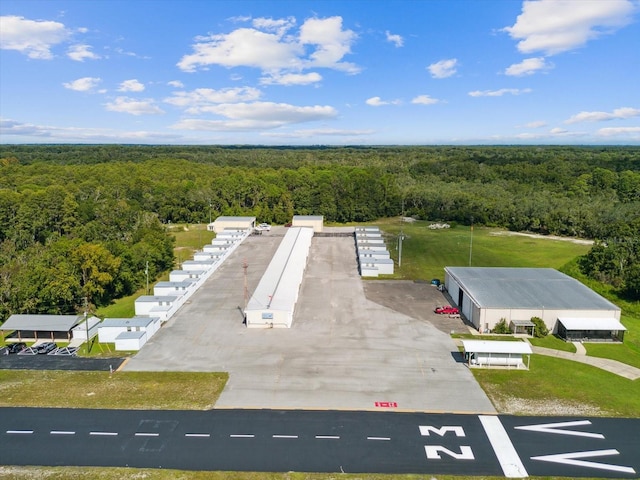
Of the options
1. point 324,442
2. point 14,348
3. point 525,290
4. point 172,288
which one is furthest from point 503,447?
point 14,348

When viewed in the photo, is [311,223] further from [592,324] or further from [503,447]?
[503,447]

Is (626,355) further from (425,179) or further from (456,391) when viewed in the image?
(425,179)

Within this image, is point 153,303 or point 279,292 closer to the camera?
point 153,303

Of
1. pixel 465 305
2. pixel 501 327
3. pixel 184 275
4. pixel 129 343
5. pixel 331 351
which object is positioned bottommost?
pixel 331 351

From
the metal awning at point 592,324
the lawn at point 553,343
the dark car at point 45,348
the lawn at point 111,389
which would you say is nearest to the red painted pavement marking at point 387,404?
the lawn at point 111,389

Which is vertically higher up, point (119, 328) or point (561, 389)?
point (119, 328)
